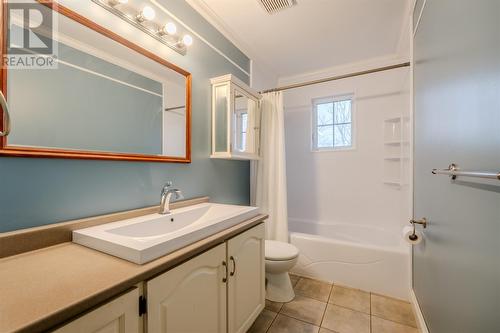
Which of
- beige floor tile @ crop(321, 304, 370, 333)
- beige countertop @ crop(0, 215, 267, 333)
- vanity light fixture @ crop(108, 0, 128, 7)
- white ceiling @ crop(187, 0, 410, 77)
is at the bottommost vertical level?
beige floor tile @ crop(321, 304, 370, 333)

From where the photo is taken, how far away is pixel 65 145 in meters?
0.96

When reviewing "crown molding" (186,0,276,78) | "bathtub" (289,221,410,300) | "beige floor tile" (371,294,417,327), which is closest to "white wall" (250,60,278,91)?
"crown molding" (186,0,276,78)

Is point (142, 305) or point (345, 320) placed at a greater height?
point (142, 305)

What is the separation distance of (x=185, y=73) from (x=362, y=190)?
8.06ft

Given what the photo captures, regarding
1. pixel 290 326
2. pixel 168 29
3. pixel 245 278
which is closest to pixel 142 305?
pixel 245 278

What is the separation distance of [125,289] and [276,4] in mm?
2068

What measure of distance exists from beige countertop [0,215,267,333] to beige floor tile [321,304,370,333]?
1.32 m

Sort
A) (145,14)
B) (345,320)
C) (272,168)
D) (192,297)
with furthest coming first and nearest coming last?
(272,168), (345,320), (145,14), (192,297)

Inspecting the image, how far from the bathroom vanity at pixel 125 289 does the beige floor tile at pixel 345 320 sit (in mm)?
764

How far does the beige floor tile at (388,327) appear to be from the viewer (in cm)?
150

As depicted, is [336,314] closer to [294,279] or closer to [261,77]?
[294,279]

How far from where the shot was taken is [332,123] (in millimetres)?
3008

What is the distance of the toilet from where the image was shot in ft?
5.78

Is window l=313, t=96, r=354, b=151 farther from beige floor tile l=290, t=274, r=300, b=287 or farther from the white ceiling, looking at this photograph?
beige floor tile l=290, t=274, r=300, b=287
